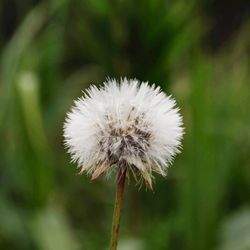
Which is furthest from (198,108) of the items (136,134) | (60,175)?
(136,134)

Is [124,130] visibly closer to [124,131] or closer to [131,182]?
[124,131]

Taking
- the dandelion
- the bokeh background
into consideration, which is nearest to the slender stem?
the dandelion

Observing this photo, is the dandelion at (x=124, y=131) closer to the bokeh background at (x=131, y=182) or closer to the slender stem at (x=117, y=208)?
the slender stem at (x=117, y=208)

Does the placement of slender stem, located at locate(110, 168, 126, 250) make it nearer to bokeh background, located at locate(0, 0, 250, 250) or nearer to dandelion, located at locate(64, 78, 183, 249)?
dandelion, located at locate(64, 78, 183, 249)

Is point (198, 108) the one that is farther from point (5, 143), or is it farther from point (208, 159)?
point (5, 143)

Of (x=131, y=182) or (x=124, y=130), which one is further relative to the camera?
(x=131, y=182)

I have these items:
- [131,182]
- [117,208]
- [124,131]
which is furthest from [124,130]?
[131,182]
